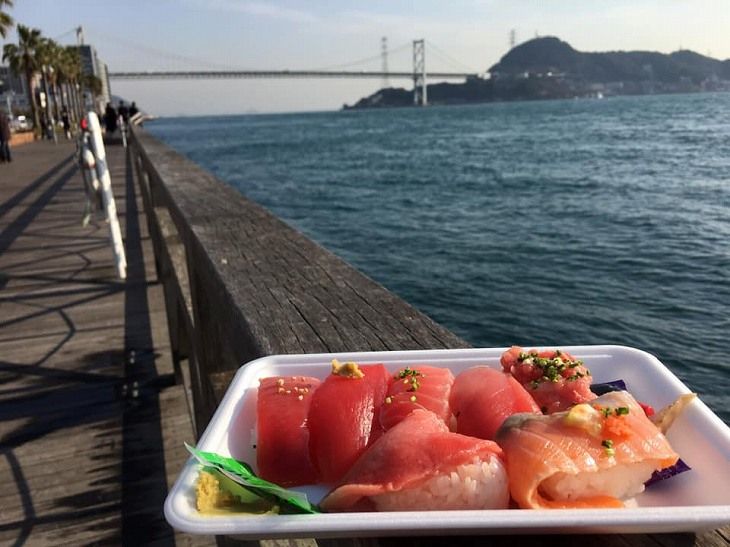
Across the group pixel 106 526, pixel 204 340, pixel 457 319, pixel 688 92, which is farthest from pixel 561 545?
pixel 688 92

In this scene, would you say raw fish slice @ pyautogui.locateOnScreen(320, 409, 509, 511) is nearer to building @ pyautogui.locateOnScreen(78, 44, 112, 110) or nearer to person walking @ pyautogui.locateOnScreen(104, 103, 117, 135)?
person walking @ pyautogui.locateOnScreen(104, 103, 117, 135)

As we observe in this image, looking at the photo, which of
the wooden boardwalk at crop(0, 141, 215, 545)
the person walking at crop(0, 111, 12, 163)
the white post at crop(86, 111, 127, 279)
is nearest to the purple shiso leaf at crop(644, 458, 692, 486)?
the wooden boardwalk at crop(0, 141, 215, 545)

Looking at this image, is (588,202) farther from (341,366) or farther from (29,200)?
(341,366)

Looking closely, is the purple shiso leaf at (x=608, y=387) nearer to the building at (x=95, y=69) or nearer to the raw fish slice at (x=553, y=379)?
the raw fish slice at (x=553, y=379)

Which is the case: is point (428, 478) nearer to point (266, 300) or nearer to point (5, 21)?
point (266, 300)

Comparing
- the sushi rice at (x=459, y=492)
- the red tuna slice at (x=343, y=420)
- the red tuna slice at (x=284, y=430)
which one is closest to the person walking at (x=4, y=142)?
the red tuna slice at (x=284, y=430)
